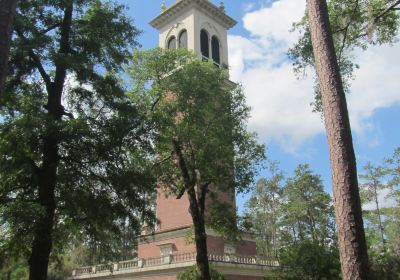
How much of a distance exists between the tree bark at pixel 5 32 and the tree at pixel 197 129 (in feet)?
54.8

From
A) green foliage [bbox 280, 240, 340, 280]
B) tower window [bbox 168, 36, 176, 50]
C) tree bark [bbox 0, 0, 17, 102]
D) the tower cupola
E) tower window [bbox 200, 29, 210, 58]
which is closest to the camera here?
tree bark [bbox 0, 0, 17, 102]

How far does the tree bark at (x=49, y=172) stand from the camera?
13883 millimetres

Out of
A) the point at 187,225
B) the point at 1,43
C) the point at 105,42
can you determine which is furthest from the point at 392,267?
the point at 1,43

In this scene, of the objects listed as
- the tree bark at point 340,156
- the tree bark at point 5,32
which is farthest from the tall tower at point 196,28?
the tree bark at point 5,32

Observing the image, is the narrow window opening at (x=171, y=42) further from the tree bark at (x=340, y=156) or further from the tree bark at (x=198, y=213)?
the tree bark at (x=340, y=156)

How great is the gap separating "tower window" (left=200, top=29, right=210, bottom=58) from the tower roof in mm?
2566

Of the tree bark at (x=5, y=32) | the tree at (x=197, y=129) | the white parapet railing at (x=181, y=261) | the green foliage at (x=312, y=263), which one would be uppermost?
the tree at (x=197, y=129)

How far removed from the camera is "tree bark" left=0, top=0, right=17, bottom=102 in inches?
192

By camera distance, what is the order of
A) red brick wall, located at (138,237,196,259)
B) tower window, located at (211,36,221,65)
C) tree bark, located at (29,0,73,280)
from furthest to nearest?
tower window, located at (211,36,221,65)
red brick wall, located at (138,237,196,259)
tree bark, located at (29,0,73,280)

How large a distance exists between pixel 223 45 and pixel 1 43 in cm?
4219

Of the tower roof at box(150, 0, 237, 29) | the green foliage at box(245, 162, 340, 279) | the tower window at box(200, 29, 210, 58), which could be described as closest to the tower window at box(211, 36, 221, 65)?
the tower window at box(200, 29, 210, 58)

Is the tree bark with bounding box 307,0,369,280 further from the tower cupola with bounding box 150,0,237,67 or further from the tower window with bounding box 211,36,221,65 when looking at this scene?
the tower window with bounding box 211,36,221,65

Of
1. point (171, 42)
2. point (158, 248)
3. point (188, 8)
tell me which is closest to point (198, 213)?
point (158, 248)

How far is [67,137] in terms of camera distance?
15.0 meters
